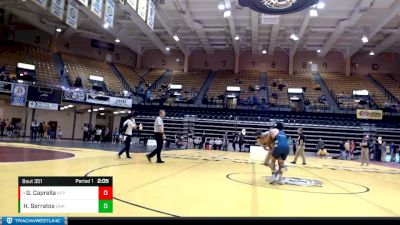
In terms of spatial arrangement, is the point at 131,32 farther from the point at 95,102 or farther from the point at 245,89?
the point at 245,89

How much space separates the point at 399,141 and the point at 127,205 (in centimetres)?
2676

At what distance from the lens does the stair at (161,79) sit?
32.2m

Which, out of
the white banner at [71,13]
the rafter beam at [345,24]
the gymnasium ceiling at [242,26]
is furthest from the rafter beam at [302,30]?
the white banner at [71,13]

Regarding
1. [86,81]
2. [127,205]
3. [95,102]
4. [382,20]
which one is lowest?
[127,205]

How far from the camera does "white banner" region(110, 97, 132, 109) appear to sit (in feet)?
84.0

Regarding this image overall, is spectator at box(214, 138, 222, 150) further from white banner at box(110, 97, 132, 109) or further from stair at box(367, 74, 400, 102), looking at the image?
stair at box(367, 74, 400, 102)

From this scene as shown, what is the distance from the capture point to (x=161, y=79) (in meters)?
33.8

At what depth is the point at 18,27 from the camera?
29.2 metres

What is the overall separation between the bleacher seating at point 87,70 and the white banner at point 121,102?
2.46 m

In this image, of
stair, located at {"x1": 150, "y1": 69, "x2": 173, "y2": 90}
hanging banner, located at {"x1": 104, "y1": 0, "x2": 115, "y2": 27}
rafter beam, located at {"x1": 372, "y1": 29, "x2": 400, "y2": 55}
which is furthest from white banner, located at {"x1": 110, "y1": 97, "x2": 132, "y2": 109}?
rafter beam, located at {"x1": 372, "y1": 29, "x2": 400, "y2": 55}

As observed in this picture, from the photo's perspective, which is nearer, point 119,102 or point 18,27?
point 119,102

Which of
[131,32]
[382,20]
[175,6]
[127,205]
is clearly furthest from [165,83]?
[127,205]

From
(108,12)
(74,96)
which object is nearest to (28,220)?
(108,12)
